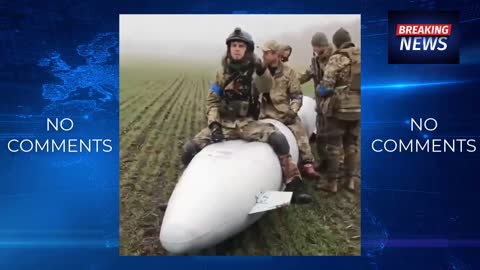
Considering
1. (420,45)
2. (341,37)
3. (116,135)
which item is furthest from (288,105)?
(116,135)

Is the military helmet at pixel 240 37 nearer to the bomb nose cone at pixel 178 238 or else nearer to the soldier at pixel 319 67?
the soldier at pixel 319 67

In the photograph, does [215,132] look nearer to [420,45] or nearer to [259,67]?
[259,67]

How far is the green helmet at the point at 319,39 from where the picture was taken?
3793mm

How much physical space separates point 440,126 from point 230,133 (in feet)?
4.71

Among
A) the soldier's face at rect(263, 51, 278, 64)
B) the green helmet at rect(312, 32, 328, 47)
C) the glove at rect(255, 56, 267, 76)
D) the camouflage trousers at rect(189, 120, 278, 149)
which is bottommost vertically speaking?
the camouflage trousers at rect(189, 120, 278, 149)

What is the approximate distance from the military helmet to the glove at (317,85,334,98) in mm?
557

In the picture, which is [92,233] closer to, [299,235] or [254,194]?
[254,194]

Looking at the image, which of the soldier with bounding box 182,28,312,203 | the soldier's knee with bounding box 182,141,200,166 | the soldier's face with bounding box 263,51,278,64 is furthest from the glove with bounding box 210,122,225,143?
the soldier's face with bounding box 263,51,278,64

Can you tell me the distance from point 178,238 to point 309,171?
3.55ft

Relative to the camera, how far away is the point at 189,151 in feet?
12.6

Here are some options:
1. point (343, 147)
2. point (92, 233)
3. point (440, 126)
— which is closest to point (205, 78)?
point (343, 147)

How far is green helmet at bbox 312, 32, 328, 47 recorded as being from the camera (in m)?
3.79

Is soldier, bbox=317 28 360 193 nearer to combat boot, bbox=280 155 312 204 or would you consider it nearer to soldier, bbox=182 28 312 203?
combat boot, bbox=280 155 312 204

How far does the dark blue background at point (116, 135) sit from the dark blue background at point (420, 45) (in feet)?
0.14
